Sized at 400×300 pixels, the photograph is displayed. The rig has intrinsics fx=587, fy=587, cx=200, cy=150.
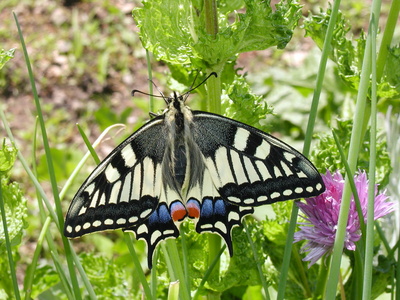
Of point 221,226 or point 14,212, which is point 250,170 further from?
point 14,212

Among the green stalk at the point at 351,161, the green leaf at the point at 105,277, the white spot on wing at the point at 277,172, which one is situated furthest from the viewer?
the green leaf at the point at 105,277

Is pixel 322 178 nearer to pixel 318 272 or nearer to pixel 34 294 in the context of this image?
pixel 318 272

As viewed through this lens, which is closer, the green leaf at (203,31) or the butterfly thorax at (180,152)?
the green leaf at (203,31)

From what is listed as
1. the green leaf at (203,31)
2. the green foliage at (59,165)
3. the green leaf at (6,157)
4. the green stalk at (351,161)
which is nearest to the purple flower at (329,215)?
the green stalk at (351,161)

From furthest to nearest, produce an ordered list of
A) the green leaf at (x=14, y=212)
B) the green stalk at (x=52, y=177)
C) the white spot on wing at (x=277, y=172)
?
the green leaf at (x=14, y=212) < the white spot on wing at (x=277, y=172) < the green stalk at (x=52, y=177)

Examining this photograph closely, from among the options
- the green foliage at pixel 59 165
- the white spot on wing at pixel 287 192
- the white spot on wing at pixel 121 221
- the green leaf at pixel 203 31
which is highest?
the green foliage at pixel 59 165

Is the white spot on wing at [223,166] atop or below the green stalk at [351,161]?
atop

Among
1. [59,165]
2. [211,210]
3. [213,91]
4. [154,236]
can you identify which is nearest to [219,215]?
[211,210]

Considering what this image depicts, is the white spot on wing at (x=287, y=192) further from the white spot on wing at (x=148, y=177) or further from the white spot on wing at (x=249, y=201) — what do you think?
the white spot on wing at (x=148, y=177)
